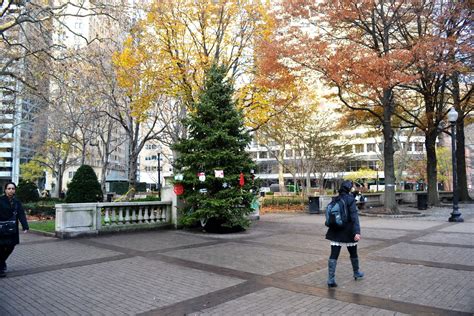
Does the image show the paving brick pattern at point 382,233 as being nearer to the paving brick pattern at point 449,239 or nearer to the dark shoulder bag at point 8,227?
the paving brick pattern at point 449,239

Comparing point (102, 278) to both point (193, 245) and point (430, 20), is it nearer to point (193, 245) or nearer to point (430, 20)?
point (193, 245)

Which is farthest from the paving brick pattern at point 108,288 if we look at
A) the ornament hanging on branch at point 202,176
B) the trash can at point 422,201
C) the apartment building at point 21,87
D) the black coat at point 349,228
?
the trash can at point 422,201

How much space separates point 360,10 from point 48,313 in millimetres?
18877

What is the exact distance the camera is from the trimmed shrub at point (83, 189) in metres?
16.3

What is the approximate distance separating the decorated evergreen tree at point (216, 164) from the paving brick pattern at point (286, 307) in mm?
7214

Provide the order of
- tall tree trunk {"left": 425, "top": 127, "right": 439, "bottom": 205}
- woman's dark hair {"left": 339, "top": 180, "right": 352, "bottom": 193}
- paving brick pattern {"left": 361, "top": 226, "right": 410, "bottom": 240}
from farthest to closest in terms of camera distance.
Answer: tall tree trunk {"left": 425, "top": 127, "right": 439, "bottom": 205}, paving brick pattern {"left": 361, "top": 226, "right": 410, "bottom": 240}, woman's dark hair {"left": 339, "top": 180, "right": 352, "bottom": 193}

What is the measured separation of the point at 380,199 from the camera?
95.1 ft

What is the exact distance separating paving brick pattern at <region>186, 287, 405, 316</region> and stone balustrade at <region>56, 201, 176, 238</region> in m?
8.72

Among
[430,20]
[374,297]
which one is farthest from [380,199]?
[374,297]

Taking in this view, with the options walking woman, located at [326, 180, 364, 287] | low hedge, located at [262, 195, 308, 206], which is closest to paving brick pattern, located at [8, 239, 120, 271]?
walking woman, located at [326, 180, 364, 287]

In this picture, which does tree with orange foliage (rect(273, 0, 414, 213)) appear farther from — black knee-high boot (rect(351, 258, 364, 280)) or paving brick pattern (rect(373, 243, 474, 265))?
black knee-high boot (rect(351, 258, 364, 280))

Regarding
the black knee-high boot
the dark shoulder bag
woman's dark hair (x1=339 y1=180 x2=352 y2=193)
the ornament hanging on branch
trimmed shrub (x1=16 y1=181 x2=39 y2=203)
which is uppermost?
the ornament hanging on branch

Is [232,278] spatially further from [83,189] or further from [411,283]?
[83,189]

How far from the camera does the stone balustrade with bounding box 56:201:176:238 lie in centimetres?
1250
